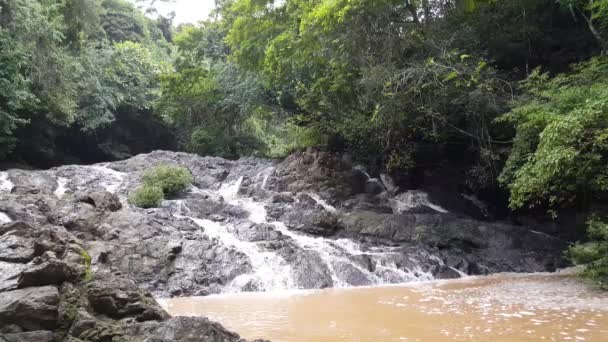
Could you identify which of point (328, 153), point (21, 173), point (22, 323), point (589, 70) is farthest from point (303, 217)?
point (22, 323)

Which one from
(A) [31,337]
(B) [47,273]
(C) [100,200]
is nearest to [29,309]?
(A) [31,337]

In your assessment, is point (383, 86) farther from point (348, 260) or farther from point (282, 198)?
point (348, 260)

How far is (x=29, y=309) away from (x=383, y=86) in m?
10.7

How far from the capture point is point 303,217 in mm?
13672

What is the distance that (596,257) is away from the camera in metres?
8.52

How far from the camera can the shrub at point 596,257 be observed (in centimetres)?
804

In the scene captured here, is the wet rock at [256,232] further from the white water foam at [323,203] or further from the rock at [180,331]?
the rock at [180,331]

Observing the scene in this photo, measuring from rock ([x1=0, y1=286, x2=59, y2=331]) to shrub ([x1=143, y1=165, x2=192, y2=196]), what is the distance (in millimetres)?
11179

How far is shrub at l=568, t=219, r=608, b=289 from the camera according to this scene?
8045mm

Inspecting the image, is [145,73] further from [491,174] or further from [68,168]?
[491,174]

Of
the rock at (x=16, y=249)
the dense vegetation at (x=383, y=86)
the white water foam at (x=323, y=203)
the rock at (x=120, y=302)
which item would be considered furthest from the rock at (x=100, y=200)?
the rock at (x=120, y=302)

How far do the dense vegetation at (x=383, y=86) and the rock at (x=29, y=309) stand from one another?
7627 millimetres

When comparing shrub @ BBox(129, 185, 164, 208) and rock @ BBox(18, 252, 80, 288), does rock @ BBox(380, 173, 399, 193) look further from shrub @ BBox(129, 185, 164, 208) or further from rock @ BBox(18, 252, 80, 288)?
rock @ BBox(18, 252, 80, 288)

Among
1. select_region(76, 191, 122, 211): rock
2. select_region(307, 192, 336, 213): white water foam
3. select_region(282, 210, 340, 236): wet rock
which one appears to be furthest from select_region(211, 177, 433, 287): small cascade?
select_region(76, 191, 122, 211): rock
